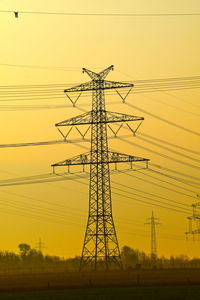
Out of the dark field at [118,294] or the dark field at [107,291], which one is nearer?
the dark field at [118,294]

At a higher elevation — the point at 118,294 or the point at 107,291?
the point at 107,291

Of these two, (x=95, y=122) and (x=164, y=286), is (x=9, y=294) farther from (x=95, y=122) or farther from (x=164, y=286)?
(x=95, y=122)

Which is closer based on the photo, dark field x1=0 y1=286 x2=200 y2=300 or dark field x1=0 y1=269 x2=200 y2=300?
dark field x1=0 y1=286 x2=200 y2=300

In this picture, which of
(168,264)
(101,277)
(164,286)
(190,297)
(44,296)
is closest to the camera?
(190,297)

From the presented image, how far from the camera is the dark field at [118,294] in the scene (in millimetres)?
61744

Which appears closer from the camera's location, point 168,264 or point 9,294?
point 9,294

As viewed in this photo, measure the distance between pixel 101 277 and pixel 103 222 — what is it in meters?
7.91

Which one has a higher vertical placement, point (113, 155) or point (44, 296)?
point (113, 155)

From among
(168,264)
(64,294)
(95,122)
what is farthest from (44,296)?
(168,264)

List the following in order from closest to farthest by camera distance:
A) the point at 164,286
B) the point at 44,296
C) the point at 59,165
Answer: the point at 44,296 < the point at 164,286 < the point at 59,165

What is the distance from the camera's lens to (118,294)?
6525cm

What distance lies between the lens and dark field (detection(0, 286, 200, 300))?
61.7 meters

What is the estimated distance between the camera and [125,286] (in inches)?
2965

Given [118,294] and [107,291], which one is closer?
[118,294]
